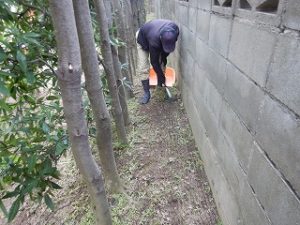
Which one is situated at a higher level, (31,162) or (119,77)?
(31,162)

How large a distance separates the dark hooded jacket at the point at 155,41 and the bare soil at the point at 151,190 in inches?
44.8

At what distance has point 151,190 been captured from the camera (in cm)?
238

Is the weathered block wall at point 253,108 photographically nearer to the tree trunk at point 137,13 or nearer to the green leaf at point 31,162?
the green leaf at point 31,162

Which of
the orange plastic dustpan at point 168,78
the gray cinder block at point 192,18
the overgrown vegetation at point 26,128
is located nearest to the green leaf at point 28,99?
the overgrown vegetation at point 26,128

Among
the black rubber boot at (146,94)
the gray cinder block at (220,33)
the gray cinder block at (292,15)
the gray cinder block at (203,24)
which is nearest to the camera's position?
the gray cinder block at (292,15)

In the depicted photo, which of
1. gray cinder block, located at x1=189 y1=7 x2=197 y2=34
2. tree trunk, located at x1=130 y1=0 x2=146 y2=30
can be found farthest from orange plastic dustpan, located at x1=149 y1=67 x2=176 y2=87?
tree trunk, located at x1=130 y1=0 x2=146 y2=30

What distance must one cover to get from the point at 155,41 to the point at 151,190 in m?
2.18

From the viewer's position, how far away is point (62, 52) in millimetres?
1100

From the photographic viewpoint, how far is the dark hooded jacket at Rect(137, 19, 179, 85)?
3.75 m

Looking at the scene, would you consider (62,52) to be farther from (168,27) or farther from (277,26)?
(168,27)

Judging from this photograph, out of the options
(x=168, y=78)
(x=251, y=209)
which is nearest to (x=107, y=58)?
(x=251, y=209)

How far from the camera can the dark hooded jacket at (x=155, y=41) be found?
375cm

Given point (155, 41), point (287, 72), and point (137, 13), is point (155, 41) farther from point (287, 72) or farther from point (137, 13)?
point (287, 72)

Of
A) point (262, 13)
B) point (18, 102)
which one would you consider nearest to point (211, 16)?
point (262, 13)
